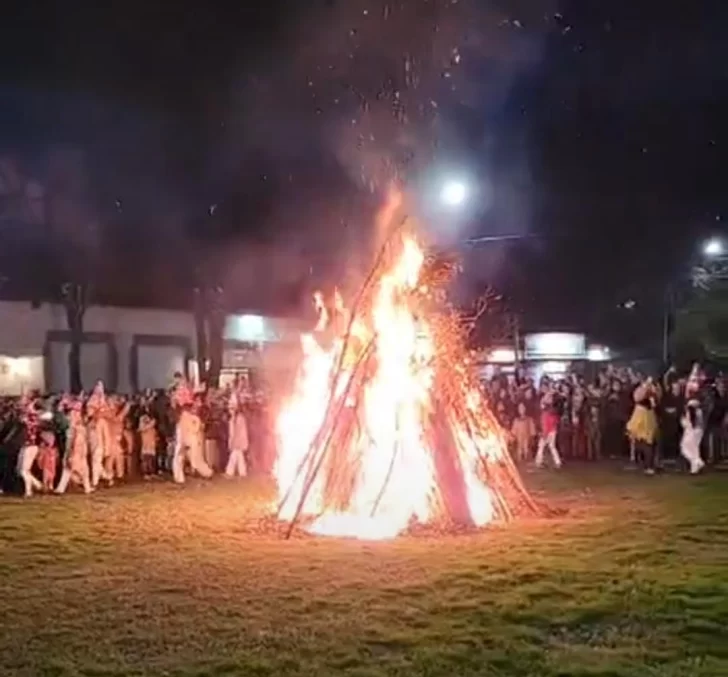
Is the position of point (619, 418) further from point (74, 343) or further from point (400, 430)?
point (74, 343)

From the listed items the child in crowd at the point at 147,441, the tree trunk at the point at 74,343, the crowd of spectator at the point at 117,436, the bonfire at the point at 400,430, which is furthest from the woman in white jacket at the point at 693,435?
the tree trunk at the point at 74,343

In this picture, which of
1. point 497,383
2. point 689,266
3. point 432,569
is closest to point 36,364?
point 497,383

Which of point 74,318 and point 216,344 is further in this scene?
point 216,344

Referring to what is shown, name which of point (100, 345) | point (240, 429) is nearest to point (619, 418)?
point (240, 429)

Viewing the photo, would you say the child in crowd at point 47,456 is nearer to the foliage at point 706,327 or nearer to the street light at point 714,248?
the foliage at point 706,327

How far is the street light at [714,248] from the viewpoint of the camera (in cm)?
4000

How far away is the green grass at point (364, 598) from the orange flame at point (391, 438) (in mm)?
818

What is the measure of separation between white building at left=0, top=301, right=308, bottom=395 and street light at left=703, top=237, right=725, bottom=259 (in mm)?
13997

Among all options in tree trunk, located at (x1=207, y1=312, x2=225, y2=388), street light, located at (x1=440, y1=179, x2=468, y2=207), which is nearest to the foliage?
tree trunk, located at (x1=207, y1=312, x2=225, y2=388)

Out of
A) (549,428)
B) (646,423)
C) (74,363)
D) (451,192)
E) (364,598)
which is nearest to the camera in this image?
(364,598)

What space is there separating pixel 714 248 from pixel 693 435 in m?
21.5

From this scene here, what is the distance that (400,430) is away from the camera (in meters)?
14.5

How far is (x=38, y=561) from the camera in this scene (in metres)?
12.1

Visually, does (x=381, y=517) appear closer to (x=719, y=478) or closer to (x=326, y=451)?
(x=326, y=451)
